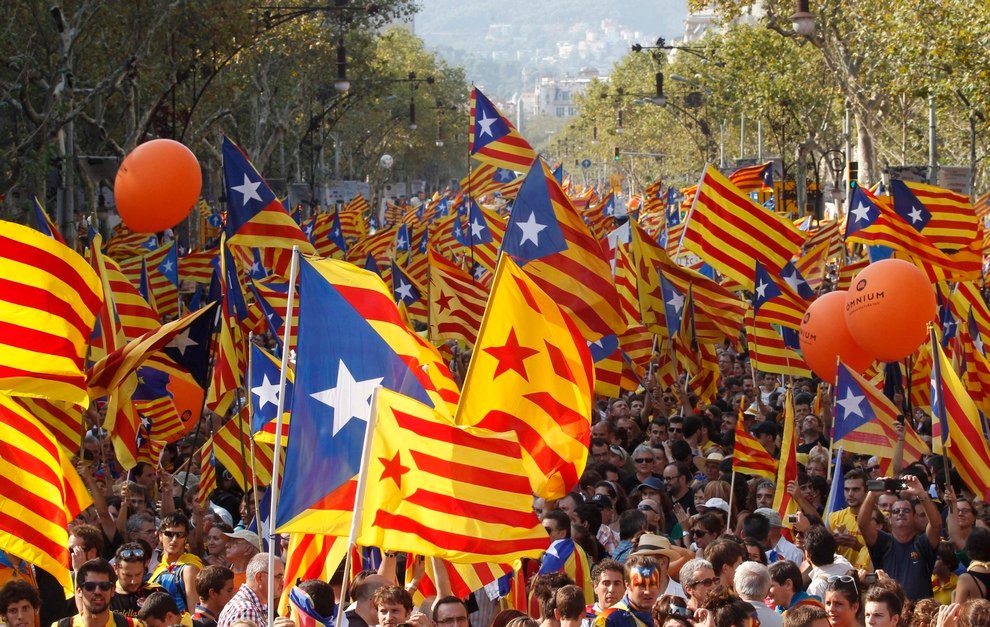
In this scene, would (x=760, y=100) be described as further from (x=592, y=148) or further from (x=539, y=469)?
(x=592, y=148)

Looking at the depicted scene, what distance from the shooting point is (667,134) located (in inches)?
3612

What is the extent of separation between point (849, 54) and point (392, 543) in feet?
114

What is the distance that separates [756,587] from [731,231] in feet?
26.2

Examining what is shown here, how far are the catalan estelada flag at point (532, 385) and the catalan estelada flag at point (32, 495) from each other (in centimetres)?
190

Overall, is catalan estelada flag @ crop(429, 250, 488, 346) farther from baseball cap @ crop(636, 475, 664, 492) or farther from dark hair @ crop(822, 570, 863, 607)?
dark hair @ crop(822, 570, 863, 607)

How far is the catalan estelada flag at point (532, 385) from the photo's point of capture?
814 cm

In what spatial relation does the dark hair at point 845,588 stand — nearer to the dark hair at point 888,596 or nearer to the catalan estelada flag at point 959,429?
the dark hair at point 888,596

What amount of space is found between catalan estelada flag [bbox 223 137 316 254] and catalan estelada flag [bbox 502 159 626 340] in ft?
5.43

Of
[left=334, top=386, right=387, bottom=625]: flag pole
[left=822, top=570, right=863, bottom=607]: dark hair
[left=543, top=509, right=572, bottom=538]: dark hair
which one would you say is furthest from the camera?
[left=543, top=509, right=572, bottom=538]: dark hair

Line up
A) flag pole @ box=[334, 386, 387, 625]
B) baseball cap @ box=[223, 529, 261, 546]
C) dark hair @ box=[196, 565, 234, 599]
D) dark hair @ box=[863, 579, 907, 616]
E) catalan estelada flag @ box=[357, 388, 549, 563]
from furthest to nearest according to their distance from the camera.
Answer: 1. baseball cap @ box=[223, 529, 261, 546]
2. dark hair @ box=[196, 565, 234, 599]
3. dark hair @ box=[863, 579, 907, 616]
4. catalan estelada flag @ box=[357, 388, 549, 563]
5. flag pole @ box=[334, 386, 387, 625]

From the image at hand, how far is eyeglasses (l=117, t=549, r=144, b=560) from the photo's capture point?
27.0 ft

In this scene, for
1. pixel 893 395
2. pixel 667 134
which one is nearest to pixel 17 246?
pixel 893 395

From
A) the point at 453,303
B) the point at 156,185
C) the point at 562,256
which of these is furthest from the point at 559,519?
the point at 453,303

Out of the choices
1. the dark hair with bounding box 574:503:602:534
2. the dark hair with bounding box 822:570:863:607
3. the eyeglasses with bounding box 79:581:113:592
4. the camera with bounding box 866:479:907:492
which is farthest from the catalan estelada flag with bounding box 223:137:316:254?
the dark hair with bounding box 822:570:863:607
